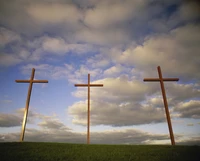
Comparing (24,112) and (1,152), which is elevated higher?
(24,112)

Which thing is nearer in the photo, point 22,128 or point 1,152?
point 1,152

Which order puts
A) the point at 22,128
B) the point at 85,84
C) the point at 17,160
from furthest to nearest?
the point at 85,84, the point at 22,128, the point at 17,160

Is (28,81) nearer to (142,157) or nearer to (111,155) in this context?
(111,155)

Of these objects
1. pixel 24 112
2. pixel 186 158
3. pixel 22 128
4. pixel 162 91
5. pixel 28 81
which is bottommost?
pixel 186 158

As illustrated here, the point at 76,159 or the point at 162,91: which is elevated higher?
the point at 162,91

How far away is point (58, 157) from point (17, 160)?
2.00m

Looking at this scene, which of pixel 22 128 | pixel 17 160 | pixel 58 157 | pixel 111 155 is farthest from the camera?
pixel 22 128

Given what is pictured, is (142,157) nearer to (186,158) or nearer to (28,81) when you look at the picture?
(186,158)

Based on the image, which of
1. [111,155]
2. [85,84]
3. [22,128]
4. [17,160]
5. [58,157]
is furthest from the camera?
[85,84]

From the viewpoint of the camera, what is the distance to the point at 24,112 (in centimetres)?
1619

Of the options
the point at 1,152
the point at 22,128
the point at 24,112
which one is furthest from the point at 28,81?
the point at 1,152

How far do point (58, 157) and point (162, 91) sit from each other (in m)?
11.2

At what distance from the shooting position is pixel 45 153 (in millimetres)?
10422

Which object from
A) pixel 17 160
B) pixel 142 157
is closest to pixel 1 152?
pixel 17 160
